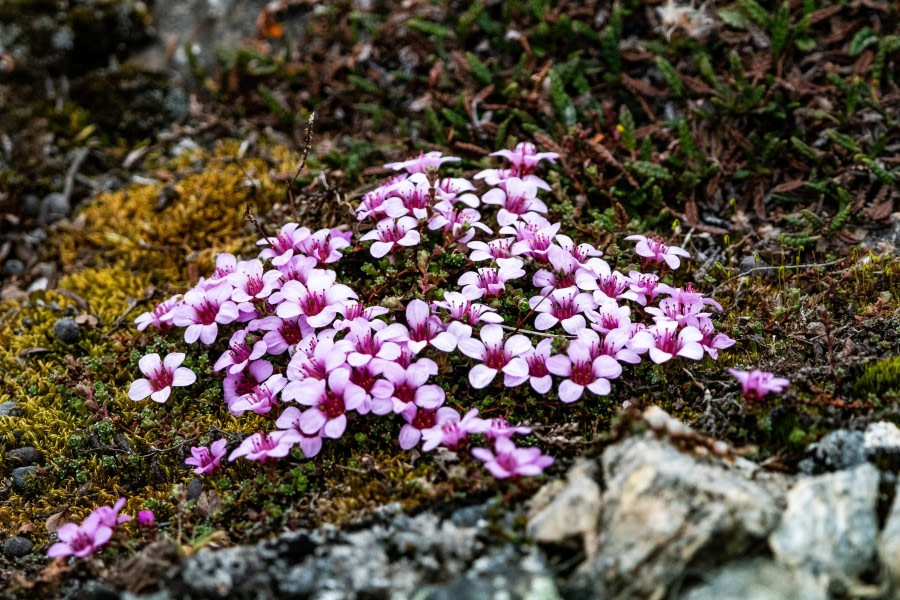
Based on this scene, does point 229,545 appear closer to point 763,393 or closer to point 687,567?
point 687,567

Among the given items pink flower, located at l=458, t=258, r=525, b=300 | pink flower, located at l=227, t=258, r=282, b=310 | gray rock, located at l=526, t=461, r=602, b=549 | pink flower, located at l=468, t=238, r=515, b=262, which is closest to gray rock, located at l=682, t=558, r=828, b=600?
gray rock, located at l=526, t=461, r=602, b=549

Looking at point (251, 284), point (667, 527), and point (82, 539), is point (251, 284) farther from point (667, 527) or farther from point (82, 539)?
point (667, 527)

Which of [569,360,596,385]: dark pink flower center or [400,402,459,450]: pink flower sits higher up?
[569,360,596,385]: dark pink flower center

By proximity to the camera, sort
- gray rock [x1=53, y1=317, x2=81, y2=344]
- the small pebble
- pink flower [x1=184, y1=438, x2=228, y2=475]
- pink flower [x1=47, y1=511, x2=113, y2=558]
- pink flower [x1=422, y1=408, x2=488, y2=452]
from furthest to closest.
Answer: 1. the small pebble
2. gray rock [x1=53, y1=317, x2=81, y2=344]
3. pink flower [x1=184, y1=438, x2=228, y2=475]
4. pink flower [x1=422, y1=408, x2=488, y2=452]
5. pink flower [x1=47, y1=511, x2=113, y2=558]

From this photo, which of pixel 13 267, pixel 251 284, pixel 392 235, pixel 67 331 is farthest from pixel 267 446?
Result: pixel 13 267

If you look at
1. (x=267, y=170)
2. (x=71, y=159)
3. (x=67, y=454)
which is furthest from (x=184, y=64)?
(x=67, y=454)

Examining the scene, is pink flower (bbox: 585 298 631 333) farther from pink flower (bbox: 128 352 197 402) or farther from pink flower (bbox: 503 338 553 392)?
pink flower (bbox: 128 352 197 402)

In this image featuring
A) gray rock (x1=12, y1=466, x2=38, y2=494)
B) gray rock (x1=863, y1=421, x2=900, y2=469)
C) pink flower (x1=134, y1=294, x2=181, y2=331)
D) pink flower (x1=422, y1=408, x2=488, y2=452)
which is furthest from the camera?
pink flower (x1=134, y1=294, x2=181, y2=331)

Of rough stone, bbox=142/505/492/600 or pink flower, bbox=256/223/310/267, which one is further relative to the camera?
pink flower, bbox=256/223/310/267
